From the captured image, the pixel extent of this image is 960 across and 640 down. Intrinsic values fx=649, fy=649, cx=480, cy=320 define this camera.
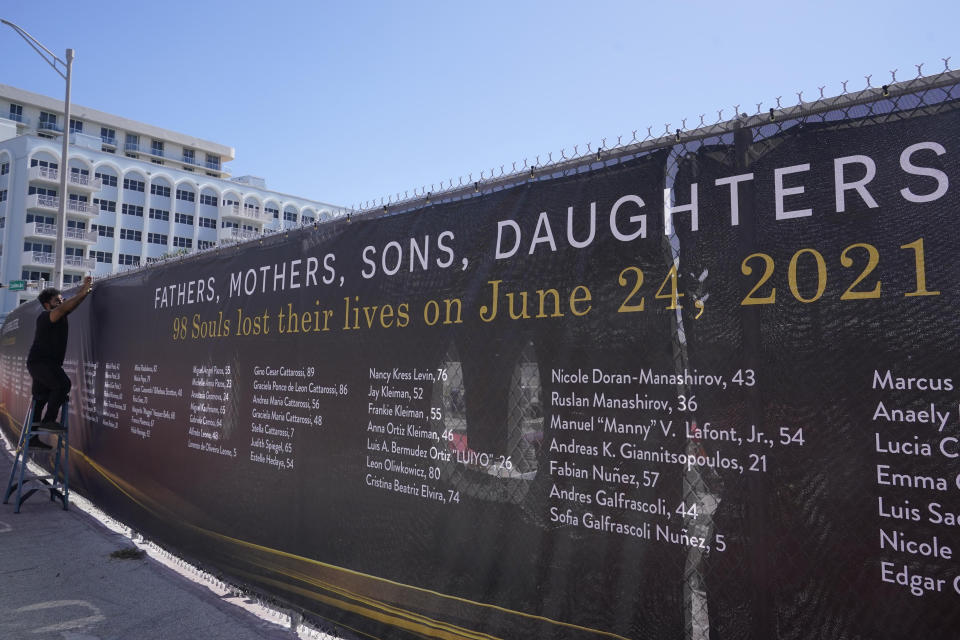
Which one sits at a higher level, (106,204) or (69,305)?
(106,204)

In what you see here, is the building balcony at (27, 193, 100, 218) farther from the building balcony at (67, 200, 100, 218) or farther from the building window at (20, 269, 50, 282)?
the building window at (20, 269, 50, 282)

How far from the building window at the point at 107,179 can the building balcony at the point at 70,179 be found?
0.78m

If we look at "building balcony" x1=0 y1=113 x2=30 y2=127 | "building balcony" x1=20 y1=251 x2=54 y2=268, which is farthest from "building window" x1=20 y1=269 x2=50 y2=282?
"building balcony" x1=0 y1=113 x2=30 y2=127

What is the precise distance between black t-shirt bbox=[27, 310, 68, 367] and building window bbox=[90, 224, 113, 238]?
57.7 metres

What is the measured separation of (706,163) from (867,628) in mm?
1719

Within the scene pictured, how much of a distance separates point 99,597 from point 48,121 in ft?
247

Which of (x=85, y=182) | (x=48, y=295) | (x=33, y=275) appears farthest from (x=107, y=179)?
(x=48, y=295)

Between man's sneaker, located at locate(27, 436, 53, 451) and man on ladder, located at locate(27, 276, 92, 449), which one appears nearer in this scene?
man on ladder, located at locate(27, 276, 92, 449)

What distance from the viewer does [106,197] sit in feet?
193

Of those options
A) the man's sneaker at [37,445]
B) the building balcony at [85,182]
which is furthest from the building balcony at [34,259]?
the man's sneaker at [37,445]

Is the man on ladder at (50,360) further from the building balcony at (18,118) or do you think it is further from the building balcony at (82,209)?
the building balcony at (18,118)

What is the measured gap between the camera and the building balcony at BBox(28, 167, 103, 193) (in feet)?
171

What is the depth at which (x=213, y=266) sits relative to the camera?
5715 millimetres

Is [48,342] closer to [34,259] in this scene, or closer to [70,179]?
[34,259]
